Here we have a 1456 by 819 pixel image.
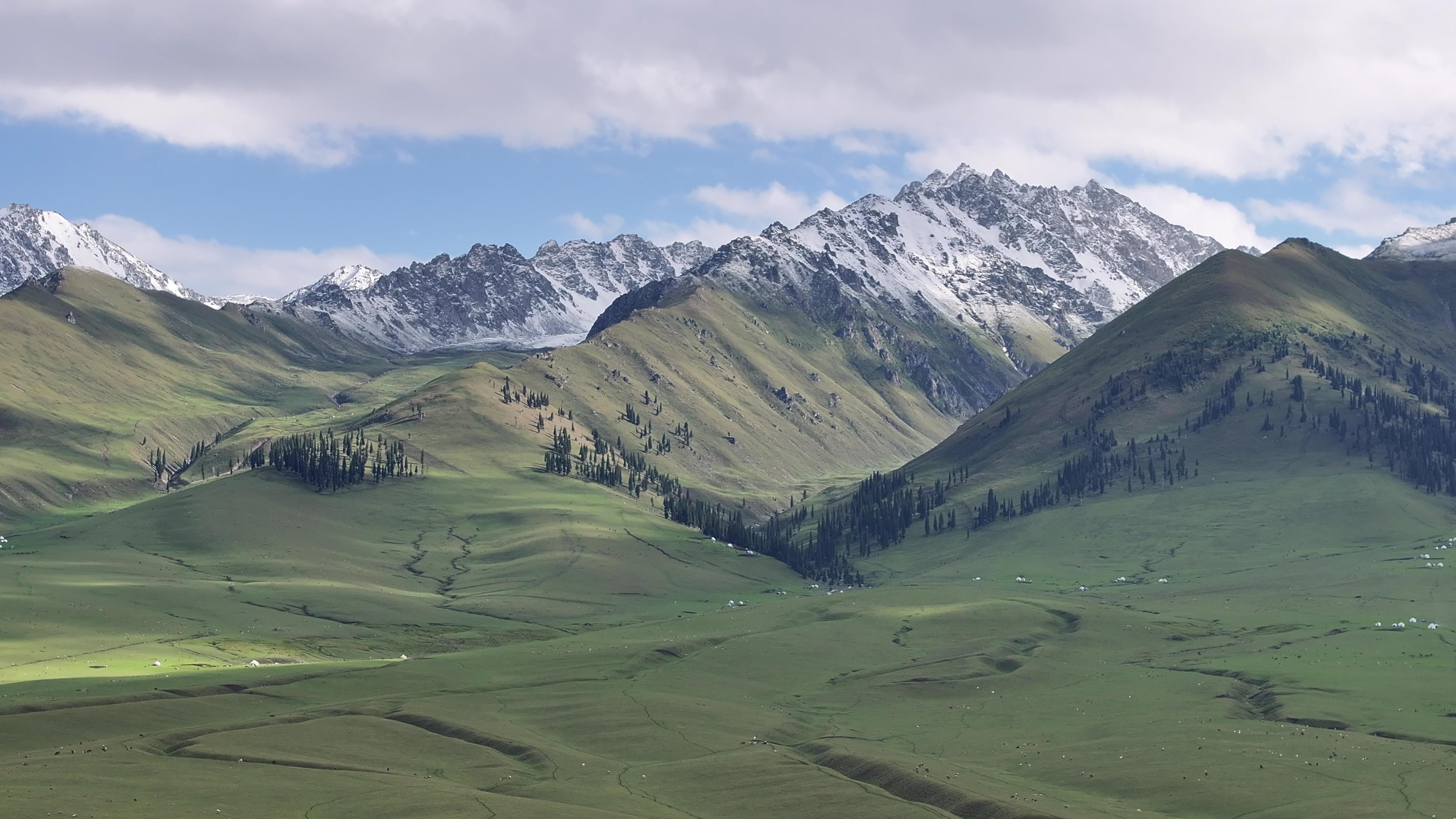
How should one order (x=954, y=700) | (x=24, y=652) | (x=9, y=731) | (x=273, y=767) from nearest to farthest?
(x=273, y=767) < (x=9, y=731) < (x=954, y=700) < (x=24, y=652)

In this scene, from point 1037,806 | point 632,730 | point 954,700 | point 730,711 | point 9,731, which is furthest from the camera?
point 954,700

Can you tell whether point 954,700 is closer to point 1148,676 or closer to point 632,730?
point 1148,676

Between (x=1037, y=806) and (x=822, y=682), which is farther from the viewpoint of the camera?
(x=822, y=682)

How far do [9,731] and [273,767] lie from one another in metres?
28.9

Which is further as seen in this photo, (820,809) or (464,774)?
(464,774)

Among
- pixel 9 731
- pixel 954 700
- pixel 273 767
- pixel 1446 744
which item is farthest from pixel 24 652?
pixel 1446 744

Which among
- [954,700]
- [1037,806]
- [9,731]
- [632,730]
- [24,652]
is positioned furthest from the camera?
[24,652]

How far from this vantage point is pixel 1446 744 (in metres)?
132

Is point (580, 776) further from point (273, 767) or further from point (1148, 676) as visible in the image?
point (1148, 676)

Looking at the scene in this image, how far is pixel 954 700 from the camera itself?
17675cm

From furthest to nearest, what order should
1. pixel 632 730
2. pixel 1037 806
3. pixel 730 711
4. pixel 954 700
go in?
1. pixel 954 700
2. pixel 730 711
3. pixel 632 730
4. pixel 1037 806

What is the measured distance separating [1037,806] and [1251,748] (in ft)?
102

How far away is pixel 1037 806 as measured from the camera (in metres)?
113

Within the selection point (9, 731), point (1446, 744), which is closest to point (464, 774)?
point (9, 731)
